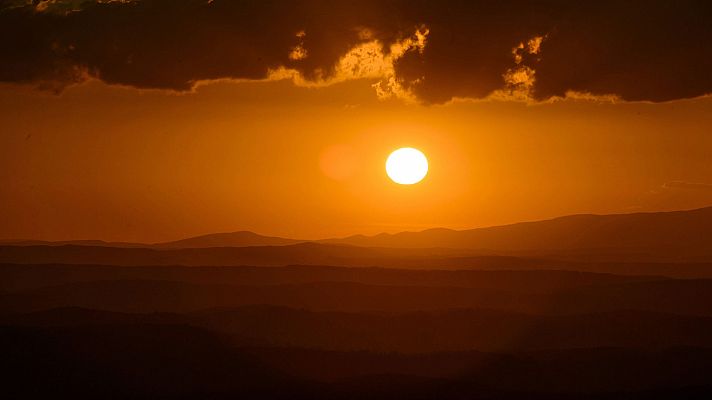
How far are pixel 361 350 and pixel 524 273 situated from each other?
99.1 m

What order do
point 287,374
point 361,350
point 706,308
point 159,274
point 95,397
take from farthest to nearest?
1. point 159,274
2. point 706,308
3. point 361,350
4. point 287,374
5. point 95,397

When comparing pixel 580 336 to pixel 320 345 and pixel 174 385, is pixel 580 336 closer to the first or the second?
pixel 320 345

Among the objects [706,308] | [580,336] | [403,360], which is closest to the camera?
[403,360]

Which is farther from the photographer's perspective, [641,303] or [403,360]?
[641,303]

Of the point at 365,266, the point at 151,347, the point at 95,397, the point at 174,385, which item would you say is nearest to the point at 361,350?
the point at 151,347

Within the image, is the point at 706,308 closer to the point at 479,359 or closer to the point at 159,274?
the point at 479,359

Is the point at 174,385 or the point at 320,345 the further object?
the point at 320,345

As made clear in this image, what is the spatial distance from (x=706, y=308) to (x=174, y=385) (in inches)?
3502

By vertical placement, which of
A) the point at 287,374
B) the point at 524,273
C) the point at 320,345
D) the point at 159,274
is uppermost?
the point at 524,273

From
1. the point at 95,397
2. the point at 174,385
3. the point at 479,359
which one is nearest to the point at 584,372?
the point at 479,359

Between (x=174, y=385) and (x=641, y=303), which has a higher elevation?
(x=641, y=303)

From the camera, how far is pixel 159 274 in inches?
7087

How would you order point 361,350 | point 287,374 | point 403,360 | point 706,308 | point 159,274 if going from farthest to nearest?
point 159,274
point 706,308
point 361,350
point 403,360
point 287,374

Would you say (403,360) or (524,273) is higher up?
(524,273)
